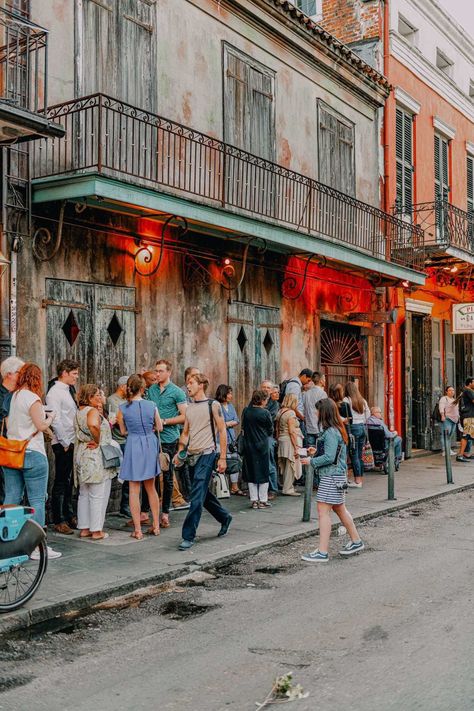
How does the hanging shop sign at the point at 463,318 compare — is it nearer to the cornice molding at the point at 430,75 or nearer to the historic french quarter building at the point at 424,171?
the historic french quarter building at the point at 424,171

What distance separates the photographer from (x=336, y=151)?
16.5 meters

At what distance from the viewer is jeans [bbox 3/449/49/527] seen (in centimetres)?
744

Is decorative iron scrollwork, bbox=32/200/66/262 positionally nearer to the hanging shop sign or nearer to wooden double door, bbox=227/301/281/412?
wooden double door, bbox=227/301/281/412

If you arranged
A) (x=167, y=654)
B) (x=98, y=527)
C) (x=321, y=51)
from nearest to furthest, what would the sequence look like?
(x=167, y=654), (x=98, y=527), (x=321, y=51)

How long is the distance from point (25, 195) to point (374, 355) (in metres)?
10.0

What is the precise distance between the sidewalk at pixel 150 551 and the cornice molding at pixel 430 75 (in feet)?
36.5

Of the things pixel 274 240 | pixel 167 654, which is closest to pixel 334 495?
pixel 167 654

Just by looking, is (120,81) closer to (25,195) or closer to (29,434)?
(25,195)

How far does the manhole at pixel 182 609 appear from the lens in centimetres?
623

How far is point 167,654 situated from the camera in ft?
17.2

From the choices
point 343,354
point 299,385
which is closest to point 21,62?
point 299,385

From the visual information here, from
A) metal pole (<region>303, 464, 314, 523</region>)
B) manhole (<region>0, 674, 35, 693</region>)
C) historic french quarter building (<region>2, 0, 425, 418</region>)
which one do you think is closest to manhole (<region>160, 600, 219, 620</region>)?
manhole (<region>0, 674, 35, 693</region>)

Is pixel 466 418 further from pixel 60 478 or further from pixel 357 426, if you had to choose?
pixel 60 478

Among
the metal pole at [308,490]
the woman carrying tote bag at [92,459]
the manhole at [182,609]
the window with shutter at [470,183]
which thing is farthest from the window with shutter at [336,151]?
the manhole at [182,609]
